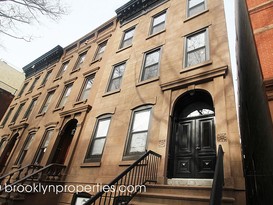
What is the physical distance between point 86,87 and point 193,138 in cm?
836

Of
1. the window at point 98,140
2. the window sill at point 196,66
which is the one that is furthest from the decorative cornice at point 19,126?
the window sill at point 196,66

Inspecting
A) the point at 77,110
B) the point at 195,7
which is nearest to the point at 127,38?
the point at 195,7

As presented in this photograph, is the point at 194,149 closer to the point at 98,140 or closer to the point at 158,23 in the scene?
the point at 98,140

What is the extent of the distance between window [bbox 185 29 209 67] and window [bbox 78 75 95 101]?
6604mm

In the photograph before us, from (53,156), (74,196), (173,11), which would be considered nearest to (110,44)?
(173,11)

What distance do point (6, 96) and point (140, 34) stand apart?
825 inches

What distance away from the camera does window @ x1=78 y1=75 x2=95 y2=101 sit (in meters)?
12.1

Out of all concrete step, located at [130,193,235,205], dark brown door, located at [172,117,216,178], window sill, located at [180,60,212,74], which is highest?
window sill, located at [180,60,212,74]

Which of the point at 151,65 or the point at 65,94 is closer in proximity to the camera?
the point at 151,65

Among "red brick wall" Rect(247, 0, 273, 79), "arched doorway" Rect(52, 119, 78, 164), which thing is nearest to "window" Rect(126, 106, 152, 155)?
"red brick wall" Rect(247, 0, 273, 79)

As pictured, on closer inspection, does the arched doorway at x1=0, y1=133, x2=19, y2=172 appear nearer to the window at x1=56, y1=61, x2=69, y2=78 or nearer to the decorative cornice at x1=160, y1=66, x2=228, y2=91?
the window at x1=56, y1=61, x2=69, y2=78

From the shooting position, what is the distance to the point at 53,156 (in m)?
10.5

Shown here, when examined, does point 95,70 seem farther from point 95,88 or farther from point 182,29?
point 182,29

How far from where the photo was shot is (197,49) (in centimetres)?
805
